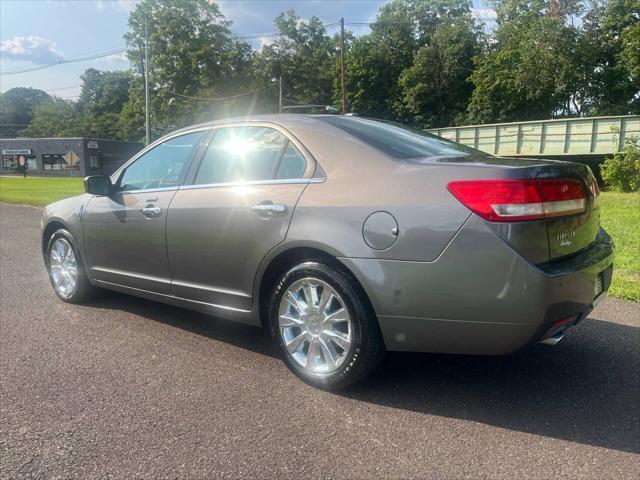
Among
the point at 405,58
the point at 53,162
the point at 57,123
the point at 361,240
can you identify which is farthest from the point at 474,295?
the point at 57,123

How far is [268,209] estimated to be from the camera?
331cm

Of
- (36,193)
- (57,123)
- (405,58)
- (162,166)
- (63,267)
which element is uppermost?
(405,58)

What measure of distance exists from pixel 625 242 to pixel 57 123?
104m

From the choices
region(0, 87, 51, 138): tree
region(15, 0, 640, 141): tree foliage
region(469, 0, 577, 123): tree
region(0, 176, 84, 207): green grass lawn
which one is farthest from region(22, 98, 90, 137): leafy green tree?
region(0, 176, 84, 207): green grass lawn

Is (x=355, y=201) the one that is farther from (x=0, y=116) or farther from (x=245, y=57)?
(x=0, y=116)

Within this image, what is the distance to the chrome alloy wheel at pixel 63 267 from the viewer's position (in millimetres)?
5033

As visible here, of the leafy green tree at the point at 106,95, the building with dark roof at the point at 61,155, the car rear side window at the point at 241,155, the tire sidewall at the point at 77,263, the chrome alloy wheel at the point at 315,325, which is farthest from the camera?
the leafy green tree at the point at 106,95


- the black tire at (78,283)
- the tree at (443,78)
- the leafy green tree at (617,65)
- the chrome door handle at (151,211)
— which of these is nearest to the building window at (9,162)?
the tree at (443,78)

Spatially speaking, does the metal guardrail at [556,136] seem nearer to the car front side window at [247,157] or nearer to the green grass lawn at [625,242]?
the green grass lawn at [625,242]

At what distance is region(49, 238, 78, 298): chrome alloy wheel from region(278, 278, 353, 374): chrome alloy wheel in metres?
2.64

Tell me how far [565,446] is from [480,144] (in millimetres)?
33291

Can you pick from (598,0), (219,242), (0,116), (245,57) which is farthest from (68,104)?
(219,242)

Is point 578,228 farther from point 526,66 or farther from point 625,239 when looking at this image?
point 526,66

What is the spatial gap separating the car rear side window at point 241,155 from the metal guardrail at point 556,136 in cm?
2512
